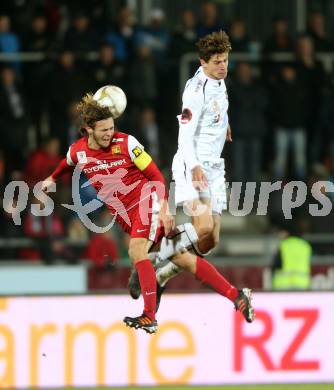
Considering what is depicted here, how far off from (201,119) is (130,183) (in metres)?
0.69

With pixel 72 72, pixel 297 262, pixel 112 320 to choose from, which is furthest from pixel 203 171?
pixel 72 72

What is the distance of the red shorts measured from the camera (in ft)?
30.7

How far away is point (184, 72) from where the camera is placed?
15461 millimetres

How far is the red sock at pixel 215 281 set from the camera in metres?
9.62

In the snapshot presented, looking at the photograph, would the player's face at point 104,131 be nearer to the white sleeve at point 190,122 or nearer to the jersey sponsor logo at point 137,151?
the jersey sponsor logo at point 137,151

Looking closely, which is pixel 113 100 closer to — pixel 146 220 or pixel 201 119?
pixel 201 119

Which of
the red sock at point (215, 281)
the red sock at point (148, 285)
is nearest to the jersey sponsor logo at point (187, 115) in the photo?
the red sock at point (148, 285)

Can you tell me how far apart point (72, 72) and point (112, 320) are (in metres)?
3.64

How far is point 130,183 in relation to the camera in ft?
31.0

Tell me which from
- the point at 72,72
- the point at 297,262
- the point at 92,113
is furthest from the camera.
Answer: the point at 72,72

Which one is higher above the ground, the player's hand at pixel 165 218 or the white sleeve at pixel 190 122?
the white sleeve at pixel 190 122

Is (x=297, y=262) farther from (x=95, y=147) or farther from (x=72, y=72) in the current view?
(x=95, y=147)

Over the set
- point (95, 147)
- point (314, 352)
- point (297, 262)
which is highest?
point (95, 147)

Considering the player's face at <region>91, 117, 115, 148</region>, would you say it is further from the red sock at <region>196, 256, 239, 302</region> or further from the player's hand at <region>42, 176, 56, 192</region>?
the red sock at <region>196, 256, 239, 302</region>
